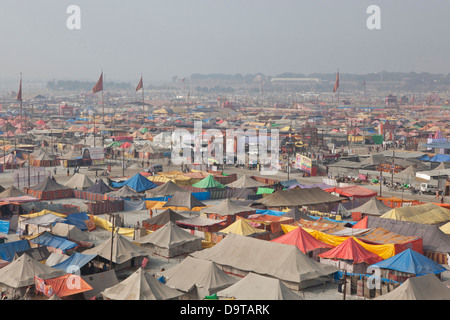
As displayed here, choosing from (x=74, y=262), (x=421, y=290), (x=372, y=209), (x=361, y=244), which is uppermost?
(x=421, y=290)

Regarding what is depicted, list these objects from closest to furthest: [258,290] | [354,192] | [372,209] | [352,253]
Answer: [258,290]
[352,253]
[372,209]
[354,192]

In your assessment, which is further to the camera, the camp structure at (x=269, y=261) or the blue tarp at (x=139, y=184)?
the blue tarp at (x=139, y=184)

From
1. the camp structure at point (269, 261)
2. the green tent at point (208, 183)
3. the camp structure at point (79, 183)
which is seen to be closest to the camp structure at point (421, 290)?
the camp structure at point (269, 261)

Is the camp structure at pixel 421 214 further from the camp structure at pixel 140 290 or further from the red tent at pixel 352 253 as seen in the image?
the camp structure at pixel 140 290

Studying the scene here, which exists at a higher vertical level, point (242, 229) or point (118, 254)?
point (242, 229)

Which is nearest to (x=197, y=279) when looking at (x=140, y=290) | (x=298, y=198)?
(x=140, y=290)

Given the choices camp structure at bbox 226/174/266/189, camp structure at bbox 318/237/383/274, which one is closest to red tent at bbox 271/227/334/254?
camp structure at bbox 318/237/383/274

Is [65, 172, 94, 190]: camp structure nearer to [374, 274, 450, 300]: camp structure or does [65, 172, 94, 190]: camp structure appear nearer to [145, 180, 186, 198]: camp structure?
[145, 180, 186, 198]: camp structure

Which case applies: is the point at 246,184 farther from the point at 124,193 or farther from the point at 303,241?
the point at 303,241
